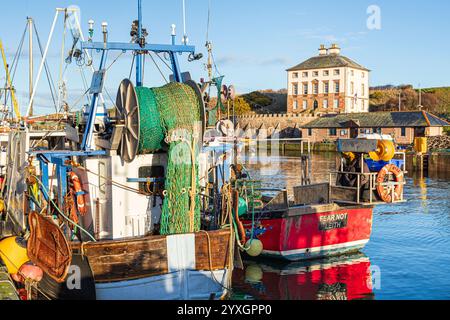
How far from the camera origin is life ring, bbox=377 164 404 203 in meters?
17.3

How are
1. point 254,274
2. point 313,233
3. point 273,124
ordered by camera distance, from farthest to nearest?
point 273,124 < point 313,233 < point 254,274

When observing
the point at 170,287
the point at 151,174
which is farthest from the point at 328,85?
the point at 170,287

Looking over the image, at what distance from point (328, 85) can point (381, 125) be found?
2655 cm

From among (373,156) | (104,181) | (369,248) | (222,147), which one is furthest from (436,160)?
(104,181)

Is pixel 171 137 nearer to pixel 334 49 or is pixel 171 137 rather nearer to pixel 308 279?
pixel 308 279

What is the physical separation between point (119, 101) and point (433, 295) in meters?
10.0

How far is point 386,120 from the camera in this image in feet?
217

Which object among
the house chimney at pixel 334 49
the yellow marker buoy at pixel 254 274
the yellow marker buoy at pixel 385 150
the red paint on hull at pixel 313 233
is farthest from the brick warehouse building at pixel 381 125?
the yellow marker buoy at pixel 254 274

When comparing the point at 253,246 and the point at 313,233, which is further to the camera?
the point at 313,233

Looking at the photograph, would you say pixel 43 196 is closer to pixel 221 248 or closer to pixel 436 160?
pixel 221 248

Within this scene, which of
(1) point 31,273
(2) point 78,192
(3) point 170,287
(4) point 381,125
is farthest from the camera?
(4) point 381,125

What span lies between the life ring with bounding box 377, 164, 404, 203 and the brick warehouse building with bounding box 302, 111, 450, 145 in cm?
4383

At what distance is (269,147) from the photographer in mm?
84562

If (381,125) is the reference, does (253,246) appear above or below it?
below
